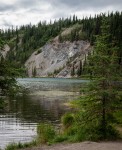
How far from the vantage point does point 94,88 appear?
25.5 m

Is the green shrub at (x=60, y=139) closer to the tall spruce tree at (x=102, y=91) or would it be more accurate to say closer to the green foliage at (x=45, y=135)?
the green foliage at (x=45, y=135)

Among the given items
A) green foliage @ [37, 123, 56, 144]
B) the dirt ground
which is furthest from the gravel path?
green foliage @ [37, 123, 56, 144]

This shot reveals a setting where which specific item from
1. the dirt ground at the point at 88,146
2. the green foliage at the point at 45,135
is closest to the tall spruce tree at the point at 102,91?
the dirt ground at the point at 88,146

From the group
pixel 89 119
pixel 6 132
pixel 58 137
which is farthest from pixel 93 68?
pixel 6 132

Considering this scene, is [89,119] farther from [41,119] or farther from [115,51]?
[41,119]

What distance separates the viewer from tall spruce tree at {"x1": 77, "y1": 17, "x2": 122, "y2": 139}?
25406 mm

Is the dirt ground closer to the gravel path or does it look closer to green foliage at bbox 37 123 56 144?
the gravel path

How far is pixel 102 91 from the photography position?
25109 millimetres

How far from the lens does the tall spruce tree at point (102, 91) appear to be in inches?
1000

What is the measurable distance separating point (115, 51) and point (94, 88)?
10.1 feet

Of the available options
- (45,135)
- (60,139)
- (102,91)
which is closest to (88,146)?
(60,139)

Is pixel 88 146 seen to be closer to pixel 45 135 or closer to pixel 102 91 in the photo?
pixel 102 91

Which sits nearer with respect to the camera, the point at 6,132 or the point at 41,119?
the point at 6,132

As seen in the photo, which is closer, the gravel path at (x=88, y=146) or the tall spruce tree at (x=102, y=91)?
the gravel path at (x=88, y=146)
